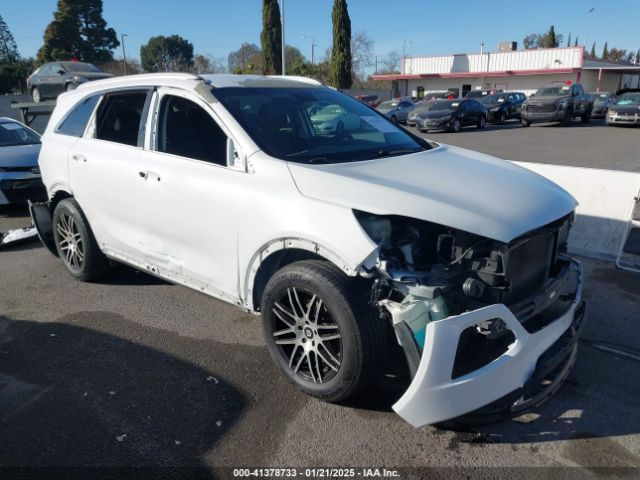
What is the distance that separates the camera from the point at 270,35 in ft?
134

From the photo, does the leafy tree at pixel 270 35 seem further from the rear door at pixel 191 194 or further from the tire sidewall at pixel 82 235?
the rear door at pixel 191 194

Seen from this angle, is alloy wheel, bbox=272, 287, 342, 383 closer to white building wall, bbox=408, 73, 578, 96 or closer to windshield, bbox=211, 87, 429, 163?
windshield, bbox=211, 87, 429, 163

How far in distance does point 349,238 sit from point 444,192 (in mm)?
632

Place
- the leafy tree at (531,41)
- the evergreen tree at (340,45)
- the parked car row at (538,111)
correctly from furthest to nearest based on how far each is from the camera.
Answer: the leafy tree at (531,41) < the evergreen tree at (340,45) < the parked car row at (538,111)

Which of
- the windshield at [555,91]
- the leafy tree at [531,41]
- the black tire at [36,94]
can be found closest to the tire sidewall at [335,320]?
the black tire at [36,94]

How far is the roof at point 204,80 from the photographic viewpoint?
12.7 ft

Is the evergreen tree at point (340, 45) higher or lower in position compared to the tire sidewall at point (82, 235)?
higher

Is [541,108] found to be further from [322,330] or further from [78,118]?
[322,330]

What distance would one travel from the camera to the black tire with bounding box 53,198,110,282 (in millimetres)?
4805

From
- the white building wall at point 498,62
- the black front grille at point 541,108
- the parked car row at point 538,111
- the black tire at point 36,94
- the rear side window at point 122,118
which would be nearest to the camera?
the rear side window at point 122,118

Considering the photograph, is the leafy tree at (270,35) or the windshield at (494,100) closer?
the windshield at (494,100)

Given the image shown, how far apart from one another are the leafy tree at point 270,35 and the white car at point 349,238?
39.2m

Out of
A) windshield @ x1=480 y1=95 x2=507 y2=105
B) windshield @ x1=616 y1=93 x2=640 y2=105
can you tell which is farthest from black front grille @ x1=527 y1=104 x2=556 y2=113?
windshield @ x1=480 y1=95 x2=507 y2=105

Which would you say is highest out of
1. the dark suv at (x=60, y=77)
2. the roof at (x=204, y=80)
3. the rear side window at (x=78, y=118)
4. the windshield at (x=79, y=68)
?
the windshield at (x=79, y=68)
